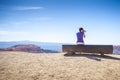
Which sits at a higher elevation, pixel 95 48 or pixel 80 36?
pixel 80 36

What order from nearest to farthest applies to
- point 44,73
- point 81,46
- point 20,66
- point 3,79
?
point 3,79 → point 44,73 → point 20,66 → point 81,46

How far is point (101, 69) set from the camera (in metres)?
8.17

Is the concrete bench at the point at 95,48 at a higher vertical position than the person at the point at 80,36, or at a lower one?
lower

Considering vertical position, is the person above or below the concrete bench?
above

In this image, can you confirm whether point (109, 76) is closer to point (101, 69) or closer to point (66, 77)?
point (101, 69)

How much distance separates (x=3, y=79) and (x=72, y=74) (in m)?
3.28

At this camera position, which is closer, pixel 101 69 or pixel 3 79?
pixel 3 79

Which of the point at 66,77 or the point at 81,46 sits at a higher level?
the point at 81,46

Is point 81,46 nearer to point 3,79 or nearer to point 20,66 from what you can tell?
point 20,66

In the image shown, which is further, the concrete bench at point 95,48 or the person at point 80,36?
the person at point 80,36

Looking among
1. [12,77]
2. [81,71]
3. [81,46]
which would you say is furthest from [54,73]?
[81,46]

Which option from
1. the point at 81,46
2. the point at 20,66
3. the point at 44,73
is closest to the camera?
the point at 44,73

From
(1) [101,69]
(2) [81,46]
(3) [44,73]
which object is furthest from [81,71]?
(2) [81,46]

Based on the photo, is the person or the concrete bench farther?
the person
